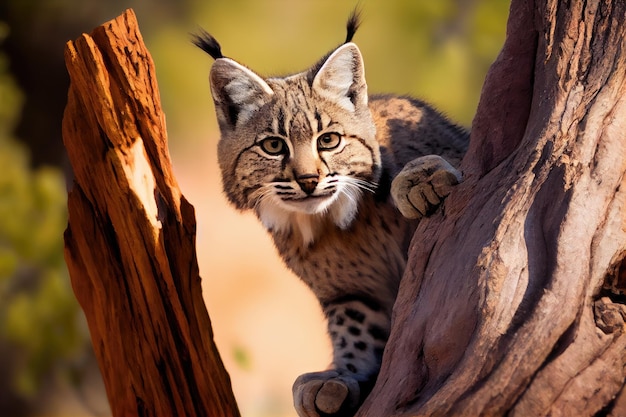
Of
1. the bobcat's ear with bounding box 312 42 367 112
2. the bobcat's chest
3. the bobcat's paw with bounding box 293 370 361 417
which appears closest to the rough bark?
the bobcat's paw with bounding box 293 370 361 417

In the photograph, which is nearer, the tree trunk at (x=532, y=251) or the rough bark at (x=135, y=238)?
the tree trunk at (x=532, y=251)

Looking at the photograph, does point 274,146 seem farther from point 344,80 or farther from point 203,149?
point 203,149

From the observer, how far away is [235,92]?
2654mm

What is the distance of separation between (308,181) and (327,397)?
2.10ft

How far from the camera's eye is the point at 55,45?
484 centimetres

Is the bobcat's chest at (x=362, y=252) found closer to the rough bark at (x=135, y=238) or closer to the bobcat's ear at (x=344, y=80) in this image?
the bobcat's ear at (x=344, y=80)

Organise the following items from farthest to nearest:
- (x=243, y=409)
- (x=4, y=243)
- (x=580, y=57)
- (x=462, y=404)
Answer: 1. (x=4, y=243)
2. (x=243, y=409)
3. (x=580, y=57)
4. (x=462, y=404)

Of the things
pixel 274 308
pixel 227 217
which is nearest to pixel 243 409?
pixel 274 308

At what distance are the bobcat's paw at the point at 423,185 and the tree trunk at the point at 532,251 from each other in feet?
0.15

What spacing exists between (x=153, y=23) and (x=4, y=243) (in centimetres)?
155

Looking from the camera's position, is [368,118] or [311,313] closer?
[368,118]

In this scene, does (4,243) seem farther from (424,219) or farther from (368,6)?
(424,219)

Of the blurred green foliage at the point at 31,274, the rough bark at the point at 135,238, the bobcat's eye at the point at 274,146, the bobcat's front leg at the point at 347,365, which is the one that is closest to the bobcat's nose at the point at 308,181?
the bobcat's eye at the point at 274,146

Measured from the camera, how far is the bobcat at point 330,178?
253 centimetres
